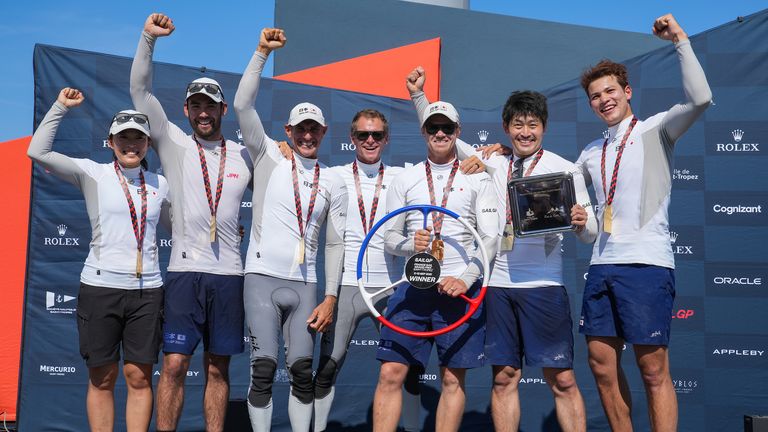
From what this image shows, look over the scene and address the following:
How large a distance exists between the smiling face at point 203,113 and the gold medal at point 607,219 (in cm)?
224

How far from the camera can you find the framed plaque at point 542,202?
3.30 metres

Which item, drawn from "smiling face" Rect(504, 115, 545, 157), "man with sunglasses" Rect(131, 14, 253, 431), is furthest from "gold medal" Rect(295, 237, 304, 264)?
"smiling face" Rect(504, 115, 545, 157)

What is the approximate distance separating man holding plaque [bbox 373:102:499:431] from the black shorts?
4.24 feet

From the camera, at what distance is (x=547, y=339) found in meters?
3.40

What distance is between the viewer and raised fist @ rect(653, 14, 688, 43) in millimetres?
3391

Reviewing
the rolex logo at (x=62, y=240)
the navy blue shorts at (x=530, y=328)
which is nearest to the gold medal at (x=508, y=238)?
the navy blue shorts at (x=530, y=328)

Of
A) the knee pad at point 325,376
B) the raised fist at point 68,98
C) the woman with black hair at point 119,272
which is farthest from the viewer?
the knee pad at point 325,376

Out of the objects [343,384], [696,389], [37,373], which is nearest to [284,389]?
[343,384]

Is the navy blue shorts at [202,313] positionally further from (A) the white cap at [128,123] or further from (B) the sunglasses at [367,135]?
(B) the sunglasses at [367,135]

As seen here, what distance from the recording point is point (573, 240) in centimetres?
548

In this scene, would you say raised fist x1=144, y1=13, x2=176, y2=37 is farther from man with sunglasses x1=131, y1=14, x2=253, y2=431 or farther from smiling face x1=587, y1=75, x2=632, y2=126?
smiling face x1=587, y1=75, x2=632, y2=126

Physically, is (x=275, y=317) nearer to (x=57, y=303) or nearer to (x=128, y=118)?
(x=128, y=118)

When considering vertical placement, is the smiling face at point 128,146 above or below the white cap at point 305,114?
below

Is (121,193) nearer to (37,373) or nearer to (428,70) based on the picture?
(37,373)
